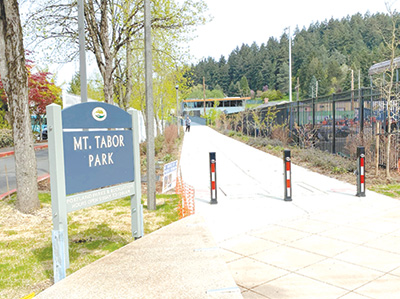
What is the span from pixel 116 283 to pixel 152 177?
4693mm

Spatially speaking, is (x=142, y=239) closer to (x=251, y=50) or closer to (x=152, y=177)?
(x=152, y=177)

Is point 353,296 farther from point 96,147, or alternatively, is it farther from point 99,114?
point 99,114

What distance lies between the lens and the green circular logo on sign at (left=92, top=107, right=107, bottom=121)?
479 centimetres

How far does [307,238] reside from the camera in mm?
6078

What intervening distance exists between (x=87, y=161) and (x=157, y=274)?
5.17ft

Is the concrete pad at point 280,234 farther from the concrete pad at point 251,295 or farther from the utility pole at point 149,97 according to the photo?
the utility pole at point 149,97

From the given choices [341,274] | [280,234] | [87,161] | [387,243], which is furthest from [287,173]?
[87,161]

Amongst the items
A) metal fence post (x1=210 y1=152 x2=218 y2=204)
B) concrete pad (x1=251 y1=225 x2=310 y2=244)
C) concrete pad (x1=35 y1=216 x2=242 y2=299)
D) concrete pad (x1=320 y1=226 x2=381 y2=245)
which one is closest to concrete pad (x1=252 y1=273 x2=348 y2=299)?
concrete pad (x1=35 y1=216 x2=242 y2=299)

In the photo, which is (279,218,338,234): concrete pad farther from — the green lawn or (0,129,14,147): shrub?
(0,129,14,147): shrub

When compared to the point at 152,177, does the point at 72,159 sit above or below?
above

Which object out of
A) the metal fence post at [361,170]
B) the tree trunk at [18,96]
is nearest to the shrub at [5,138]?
the tree trunk at [18,96]

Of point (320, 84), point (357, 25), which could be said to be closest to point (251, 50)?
point (357, 25)

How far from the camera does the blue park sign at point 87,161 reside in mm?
4227

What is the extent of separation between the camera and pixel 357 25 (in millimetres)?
137875
